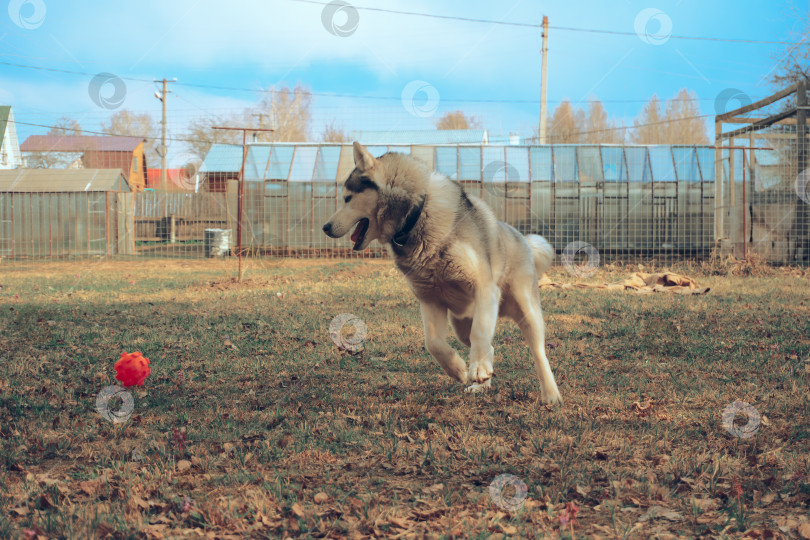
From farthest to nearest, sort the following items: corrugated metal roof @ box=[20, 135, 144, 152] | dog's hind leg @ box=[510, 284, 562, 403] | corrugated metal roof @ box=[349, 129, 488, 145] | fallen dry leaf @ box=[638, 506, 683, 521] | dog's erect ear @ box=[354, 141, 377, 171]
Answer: corrugated metal roof @ box=[20, 135, 144, 152], corrugated metal roof @ box=[349, 129, 488, 145], dog's hind leg @ box=[510, 284, 562, 403], dog's erect ear @ box=[354, 141, 377, 171], fallen dry leaf @ box=[638, 506, 683, 521]

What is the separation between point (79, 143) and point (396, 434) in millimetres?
45153

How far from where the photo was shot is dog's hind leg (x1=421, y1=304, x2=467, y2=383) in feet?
14.8

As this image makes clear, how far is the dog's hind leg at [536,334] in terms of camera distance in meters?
4.50

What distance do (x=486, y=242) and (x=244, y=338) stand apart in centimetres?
357

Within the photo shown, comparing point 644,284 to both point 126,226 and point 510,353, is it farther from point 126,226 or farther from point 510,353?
point 126,226

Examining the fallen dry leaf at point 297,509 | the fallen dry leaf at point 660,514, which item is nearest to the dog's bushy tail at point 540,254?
the fallen dry leaf at point 660,514

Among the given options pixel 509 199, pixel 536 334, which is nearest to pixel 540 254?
pixel 536 334

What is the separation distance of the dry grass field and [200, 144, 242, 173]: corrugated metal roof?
1649 cm

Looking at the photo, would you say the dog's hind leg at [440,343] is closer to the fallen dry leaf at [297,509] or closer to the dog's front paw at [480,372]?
the dog's front paw at [480,372]

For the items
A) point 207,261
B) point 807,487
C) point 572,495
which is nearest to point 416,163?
point 572,495

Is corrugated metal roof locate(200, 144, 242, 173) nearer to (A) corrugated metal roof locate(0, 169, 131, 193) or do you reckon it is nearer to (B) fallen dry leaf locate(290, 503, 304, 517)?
(A) corrugated metal roof locate(0, 169, 131, 193)

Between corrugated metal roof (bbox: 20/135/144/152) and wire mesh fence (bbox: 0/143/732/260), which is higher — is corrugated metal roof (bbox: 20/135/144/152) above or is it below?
above

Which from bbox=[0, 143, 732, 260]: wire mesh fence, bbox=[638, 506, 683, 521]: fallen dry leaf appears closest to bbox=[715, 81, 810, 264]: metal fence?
bbox=[0, 143, 732, 260]: wire mesh fence

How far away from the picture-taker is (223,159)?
24516mm
